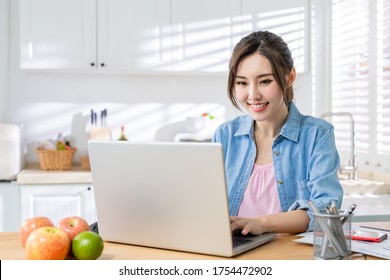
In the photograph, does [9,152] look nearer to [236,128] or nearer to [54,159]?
[54,159]

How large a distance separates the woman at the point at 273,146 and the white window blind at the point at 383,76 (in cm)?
156

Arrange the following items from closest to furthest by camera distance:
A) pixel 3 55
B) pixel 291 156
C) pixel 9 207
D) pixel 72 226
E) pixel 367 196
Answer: pixel 72 226
pixel 291 156
pixel 367 196
pixel 9 207
pixel 3 55

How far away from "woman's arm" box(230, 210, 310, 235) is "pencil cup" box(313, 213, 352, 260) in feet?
0.68

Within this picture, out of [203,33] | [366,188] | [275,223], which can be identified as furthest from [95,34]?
A: [275,223]

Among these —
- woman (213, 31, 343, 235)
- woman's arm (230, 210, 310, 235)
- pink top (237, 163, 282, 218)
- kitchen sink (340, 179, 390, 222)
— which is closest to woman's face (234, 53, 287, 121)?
woman (213, 31, 343, 235)

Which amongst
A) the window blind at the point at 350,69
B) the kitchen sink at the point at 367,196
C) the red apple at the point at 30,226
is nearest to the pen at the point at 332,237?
the red apple at the point at 30,226

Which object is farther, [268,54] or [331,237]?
[268,54]

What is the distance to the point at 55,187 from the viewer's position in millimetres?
3322

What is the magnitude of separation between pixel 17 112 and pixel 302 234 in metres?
2.75

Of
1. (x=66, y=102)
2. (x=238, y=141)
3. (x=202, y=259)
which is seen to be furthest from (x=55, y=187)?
(x=202, y=259)

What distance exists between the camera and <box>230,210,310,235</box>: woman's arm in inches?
56.0

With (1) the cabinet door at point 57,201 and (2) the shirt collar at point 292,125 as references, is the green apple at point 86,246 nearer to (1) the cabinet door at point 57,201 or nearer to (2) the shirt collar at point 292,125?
(2) the shirt collar at point 292,125

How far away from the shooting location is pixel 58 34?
139 inches

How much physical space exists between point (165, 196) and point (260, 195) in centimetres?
62
